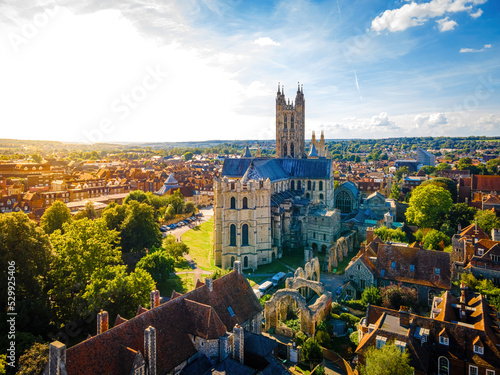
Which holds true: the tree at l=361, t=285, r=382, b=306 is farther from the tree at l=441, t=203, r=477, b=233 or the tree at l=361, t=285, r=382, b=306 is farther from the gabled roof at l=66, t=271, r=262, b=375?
the tree at l=441, t=203, r=477, b=233

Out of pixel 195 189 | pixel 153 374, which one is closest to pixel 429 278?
pixel 153 374

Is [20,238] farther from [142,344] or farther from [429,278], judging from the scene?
[429,278]

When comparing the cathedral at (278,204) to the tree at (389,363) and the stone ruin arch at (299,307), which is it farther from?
the tree at (389,363)

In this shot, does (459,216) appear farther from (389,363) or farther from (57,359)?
(57,359)

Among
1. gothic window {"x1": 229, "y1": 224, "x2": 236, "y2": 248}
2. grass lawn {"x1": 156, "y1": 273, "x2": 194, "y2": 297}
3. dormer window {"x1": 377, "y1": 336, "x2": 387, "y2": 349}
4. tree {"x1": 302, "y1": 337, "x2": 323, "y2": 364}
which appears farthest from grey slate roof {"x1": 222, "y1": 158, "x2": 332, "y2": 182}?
dormer window {"x1": 377, "y1": 336, "x2": 387, "y2": 349}

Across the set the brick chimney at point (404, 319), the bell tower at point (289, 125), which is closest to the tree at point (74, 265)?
the brick chimney at point (404, 319)
